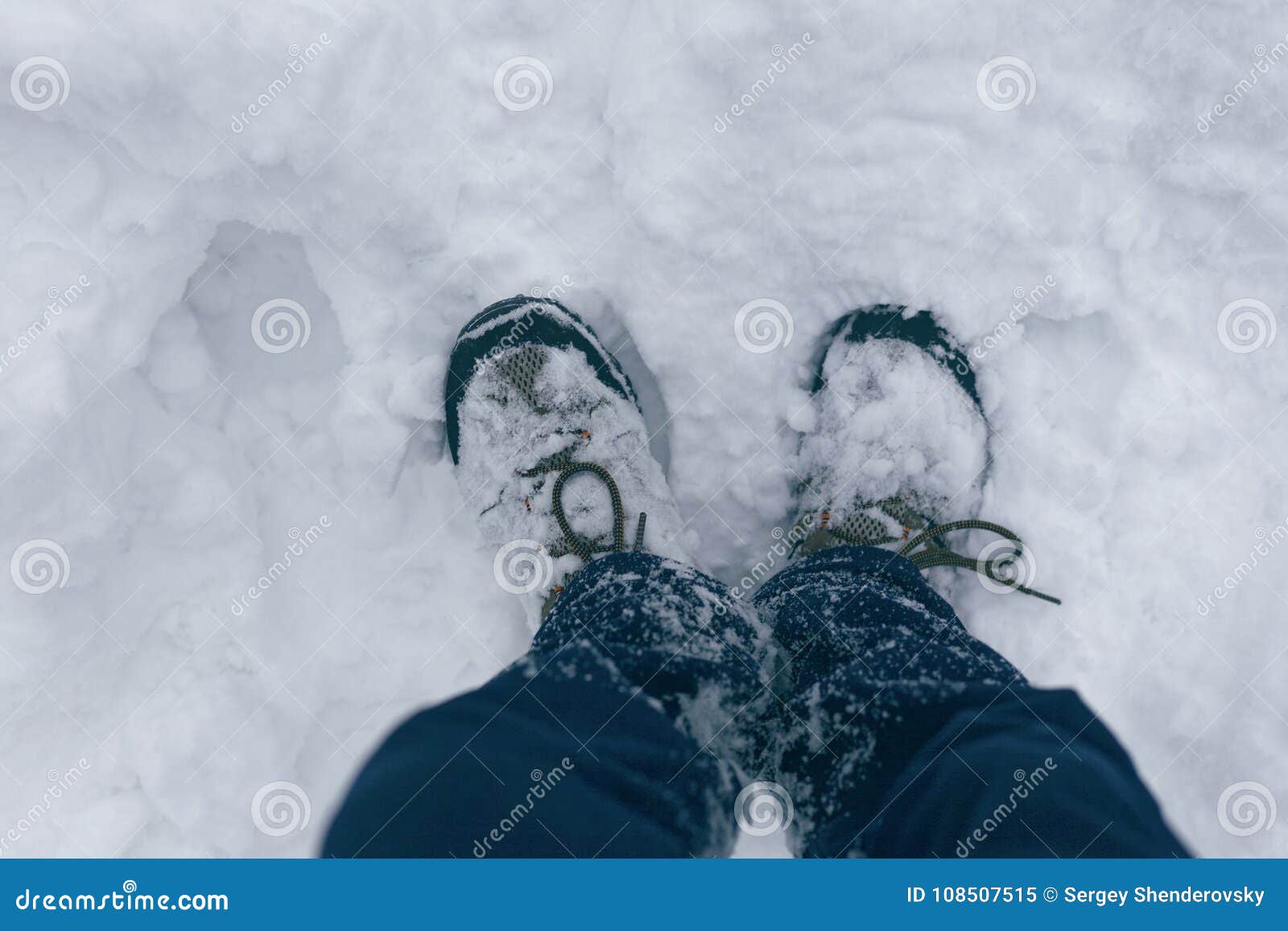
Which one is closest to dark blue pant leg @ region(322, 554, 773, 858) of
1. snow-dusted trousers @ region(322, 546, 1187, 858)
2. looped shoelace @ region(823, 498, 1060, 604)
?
snow-dusted trousers @ region(322, 546, 1187, 858)

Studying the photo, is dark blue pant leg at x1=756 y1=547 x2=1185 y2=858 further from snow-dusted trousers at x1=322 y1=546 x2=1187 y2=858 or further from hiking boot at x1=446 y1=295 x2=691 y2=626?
hiking boot at x1=446 y1=295 x2=691 y2=626

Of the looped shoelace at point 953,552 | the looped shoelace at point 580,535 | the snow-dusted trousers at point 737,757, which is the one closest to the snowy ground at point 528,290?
the looped shoelace at point 953,552

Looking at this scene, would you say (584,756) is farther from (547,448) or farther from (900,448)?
(900,448)

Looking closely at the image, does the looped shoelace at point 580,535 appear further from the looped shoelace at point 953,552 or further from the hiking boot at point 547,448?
the looped shoelace at point 953,552

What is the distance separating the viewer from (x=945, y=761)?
2.90 feet

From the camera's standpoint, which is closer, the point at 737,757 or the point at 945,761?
the point at 945,761

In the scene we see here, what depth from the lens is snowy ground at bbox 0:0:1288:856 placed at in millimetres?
1353

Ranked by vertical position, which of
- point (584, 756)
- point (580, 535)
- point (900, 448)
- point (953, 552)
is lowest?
point (584, 756)

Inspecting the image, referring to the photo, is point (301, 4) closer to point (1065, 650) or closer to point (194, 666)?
point (194, 666)

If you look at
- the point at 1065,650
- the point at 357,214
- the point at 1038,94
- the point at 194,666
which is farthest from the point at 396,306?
the point at 1065,650

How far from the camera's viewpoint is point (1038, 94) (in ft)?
4.43

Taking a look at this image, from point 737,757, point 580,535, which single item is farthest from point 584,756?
point 580,535

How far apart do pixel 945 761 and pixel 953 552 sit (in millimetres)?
692

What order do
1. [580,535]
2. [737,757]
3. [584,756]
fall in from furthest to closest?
[580,535] < [737,757] < [584,756]
